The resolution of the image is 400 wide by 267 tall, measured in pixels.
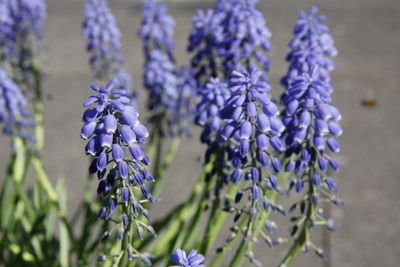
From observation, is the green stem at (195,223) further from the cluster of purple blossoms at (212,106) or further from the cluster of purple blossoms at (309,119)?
the cluster of purple blossoms at (309,119)

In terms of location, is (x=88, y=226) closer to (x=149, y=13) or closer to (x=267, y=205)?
(x=149, y=13)

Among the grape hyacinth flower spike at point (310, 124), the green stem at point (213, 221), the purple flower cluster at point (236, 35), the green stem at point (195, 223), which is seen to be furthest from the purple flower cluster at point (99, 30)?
the grape hyacinth flower spike at point (310, 124)

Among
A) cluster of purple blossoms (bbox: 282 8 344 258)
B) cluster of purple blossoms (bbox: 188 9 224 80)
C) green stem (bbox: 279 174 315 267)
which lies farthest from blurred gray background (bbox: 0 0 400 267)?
cluster of purple blossoms (bbox: 282 8 344 258)

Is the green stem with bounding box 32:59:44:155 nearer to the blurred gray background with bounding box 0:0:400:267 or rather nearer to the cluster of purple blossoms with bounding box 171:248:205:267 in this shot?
the blurred gray background with bounding box 0:0:400:267

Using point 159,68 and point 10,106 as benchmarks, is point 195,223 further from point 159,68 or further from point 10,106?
point 10,106

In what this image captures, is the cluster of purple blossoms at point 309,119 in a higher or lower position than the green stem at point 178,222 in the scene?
higher

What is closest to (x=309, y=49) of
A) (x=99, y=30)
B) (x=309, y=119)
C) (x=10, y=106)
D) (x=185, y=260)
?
(x=309, y=119)
